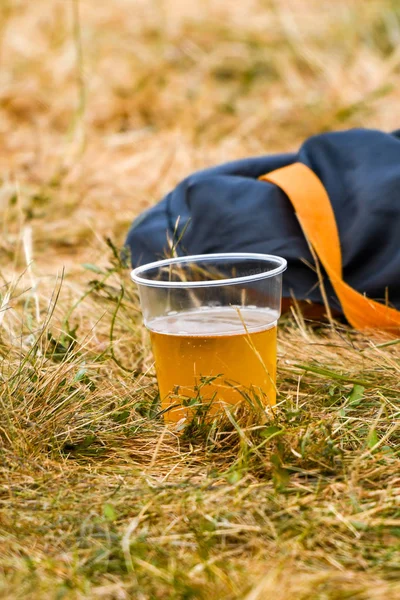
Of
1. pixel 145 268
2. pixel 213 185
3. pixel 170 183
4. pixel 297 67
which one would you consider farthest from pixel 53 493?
pixel 297 67

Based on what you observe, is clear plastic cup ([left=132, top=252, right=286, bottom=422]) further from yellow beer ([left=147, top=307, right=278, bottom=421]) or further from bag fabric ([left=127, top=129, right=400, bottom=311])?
bag fabric ([left=127, top=129, right=400, bottom=311])

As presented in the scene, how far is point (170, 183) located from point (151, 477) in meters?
2.10

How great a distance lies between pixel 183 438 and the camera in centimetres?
120

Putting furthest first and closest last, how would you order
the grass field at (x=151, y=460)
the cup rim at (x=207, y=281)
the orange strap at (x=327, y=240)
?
the orange strap at (x=327, y=240), the cup rim at (x=207, y=281), the grass field at (x=151, y=460)

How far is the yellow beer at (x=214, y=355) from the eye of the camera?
1152 mm

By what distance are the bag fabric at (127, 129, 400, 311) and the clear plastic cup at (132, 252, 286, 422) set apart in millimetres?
407

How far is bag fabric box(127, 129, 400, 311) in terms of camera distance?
1.59 metres

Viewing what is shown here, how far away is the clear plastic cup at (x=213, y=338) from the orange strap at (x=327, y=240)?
398 millimetres

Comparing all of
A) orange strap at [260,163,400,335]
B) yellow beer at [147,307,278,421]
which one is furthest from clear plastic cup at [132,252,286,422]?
orange strap at [260,163,400,335]

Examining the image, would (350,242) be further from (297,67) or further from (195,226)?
(297,67)

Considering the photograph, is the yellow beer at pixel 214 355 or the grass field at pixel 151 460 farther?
the yellow beer at pixel 214 355

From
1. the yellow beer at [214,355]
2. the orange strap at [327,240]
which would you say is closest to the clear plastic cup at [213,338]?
the yellow beer at [214,355]

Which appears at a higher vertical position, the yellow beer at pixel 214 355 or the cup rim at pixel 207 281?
the cup rim at pixel 207 281

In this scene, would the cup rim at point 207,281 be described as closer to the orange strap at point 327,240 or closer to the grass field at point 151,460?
the grass field at point 151,460
